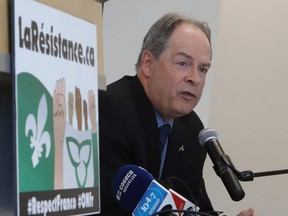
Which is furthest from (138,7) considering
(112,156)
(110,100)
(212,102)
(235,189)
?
(235,189)

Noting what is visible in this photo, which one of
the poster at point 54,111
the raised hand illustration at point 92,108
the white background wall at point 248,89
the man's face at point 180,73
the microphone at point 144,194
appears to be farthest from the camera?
the white background wall at point 248,89

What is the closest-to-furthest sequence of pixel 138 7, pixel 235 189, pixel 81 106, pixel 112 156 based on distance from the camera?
1. pixel 81 106
2. pixel 235 189
3. pixel 112 156
4. pixel 138 7

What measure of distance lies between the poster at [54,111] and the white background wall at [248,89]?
1617 millimetres

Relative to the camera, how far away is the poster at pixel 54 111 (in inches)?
24.5

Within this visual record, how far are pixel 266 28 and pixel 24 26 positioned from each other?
1.89m

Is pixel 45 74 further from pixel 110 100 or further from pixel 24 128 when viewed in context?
pixel 110 100

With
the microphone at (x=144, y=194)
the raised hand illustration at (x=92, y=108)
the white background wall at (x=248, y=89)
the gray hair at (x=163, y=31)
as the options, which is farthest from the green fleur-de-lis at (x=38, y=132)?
the white background wall at (x=248, y=89)

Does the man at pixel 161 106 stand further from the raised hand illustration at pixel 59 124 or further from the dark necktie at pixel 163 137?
the raised hand illustration at pixel 59 124

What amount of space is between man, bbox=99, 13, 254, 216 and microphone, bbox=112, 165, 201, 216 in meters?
0.50

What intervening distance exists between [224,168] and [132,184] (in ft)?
0.56

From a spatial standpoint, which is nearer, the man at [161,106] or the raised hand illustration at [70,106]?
the raised hand illustration at [70,106]

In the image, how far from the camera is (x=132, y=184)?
3.30 feet

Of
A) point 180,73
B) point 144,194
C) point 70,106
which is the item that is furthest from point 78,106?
point 180,73

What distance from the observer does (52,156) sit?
0.67 m
